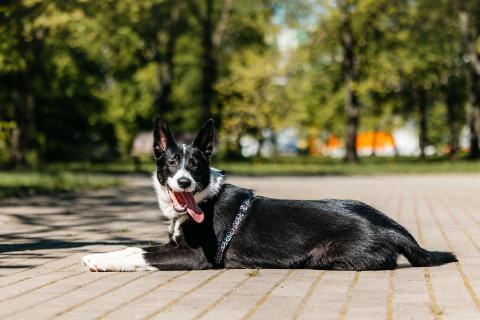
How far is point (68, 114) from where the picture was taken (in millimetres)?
46719

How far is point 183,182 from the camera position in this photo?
7.03 metres

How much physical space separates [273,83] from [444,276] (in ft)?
141

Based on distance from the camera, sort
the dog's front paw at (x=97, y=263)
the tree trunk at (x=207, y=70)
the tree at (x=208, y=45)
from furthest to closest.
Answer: the tree trunk at (x=207, y=70) → the tree at (x=208, y=45) → the dog's front paw at (x=97, y=263)

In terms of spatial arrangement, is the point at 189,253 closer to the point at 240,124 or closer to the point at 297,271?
the point at 297,271

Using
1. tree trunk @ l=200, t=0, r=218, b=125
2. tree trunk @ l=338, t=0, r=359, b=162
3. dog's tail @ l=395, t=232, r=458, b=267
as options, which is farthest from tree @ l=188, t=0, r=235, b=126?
dog's tail @ l=395, t=232, r=458, b=267

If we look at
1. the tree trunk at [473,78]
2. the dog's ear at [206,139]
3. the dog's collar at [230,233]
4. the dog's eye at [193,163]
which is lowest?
the dog's collar at [230,233]

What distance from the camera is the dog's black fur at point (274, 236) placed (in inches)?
282

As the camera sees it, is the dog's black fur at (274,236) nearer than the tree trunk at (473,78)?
Yes

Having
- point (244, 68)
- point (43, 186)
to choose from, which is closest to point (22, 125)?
point (43, 186)

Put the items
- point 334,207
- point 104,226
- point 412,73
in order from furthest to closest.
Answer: point 412,73
point 104,226
point 334,207

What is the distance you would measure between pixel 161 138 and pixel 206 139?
39 cm

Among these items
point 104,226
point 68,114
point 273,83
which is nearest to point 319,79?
point 273,83

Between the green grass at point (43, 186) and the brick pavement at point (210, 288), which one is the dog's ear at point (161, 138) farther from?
the green grass at point (43, 186)

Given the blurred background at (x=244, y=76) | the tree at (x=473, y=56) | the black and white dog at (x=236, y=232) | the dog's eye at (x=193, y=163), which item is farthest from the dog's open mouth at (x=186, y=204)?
the tree at (x=473, y=56)
